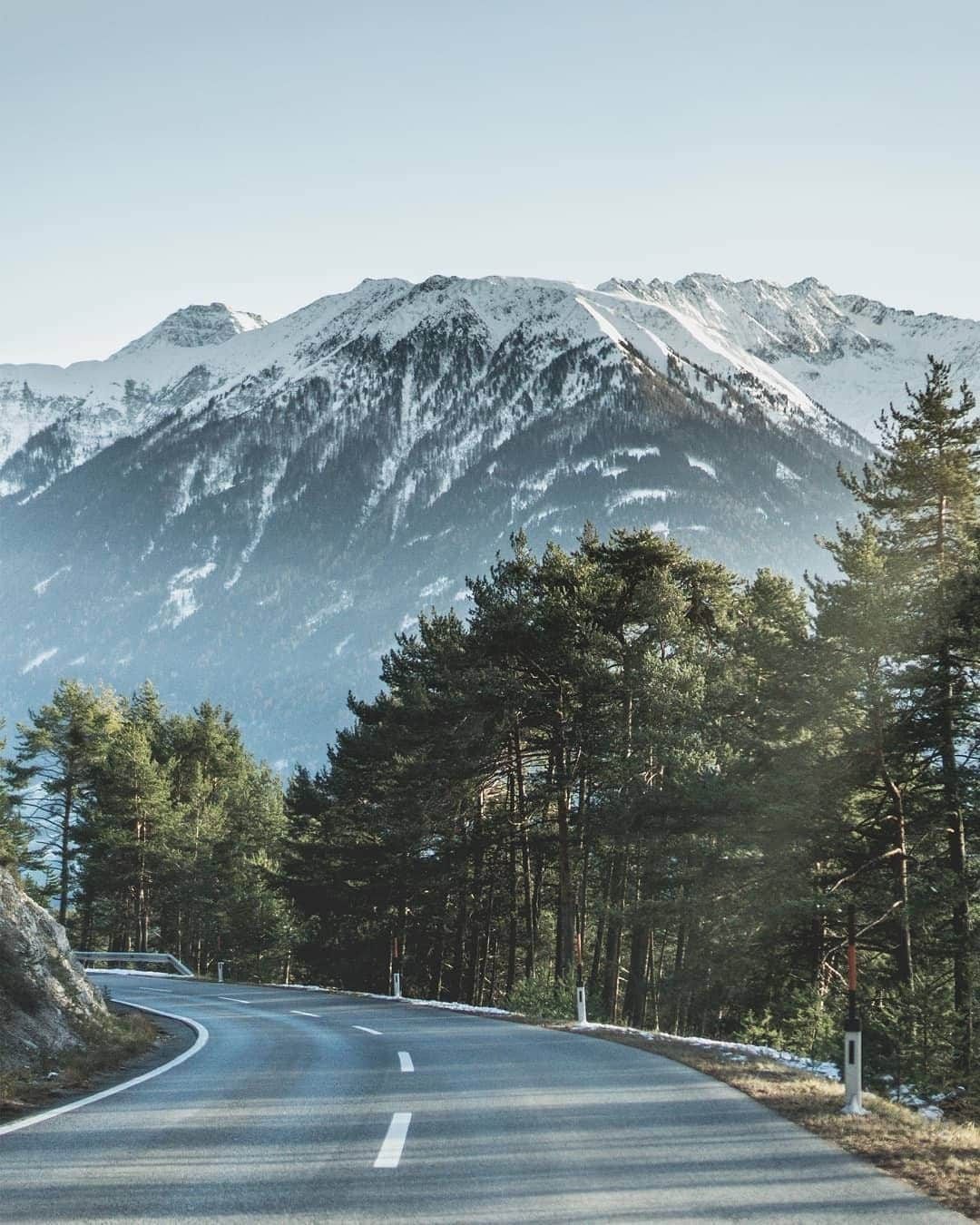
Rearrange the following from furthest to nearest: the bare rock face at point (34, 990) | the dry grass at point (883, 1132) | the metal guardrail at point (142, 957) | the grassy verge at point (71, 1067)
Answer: the metal guardrail at point (142, 957), the bare rock face at point (34, 990), the grassy verge at point (71, 1067), the dry grass at point (883, 1132)

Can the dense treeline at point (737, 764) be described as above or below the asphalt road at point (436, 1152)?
above

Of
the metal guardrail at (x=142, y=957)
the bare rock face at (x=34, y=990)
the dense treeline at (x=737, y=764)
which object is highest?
the dense treeline at (x=737, y=764)

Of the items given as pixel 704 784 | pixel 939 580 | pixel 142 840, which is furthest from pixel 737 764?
pixel 142 840

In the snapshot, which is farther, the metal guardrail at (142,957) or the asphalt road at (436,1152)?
the metal guardrail at (142,957)

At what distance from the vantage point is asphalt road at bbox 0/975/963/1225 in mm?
6492

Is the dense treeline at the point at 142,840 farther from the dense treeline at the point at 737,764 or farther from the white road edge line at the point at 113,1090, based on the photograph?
the white road edge line at the point at 113,1090

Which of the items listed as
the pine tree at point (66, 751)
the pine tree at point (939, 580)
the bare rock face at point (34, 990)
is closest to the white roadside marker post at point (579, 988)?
the pine tree at point (939, 580)

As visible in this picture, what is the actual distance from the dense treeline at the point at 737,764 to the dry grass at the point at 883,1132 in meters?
8.52

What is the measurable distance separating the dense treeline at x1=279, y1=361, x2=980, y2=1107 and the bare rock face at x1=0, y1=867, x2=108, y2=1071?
43.9 ft

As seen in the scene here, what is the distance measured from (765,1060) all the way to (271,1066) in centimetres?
712

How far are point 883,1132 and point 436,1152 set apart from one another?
13.3 feet

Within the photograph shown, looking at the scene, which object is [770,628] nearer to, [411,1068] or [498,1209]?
[411,1068]

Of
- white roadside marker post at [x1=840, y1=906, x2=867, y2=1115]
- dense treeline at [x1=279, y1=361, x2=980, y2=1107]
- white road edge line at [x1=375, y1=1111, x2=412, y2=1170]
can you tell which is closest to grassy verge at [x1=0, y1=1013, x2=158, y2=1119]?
white road edge line at [x1=375, y1=1111, x2=412, y2=1170]

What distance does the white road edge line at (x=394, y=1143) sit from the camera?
7.57 m
